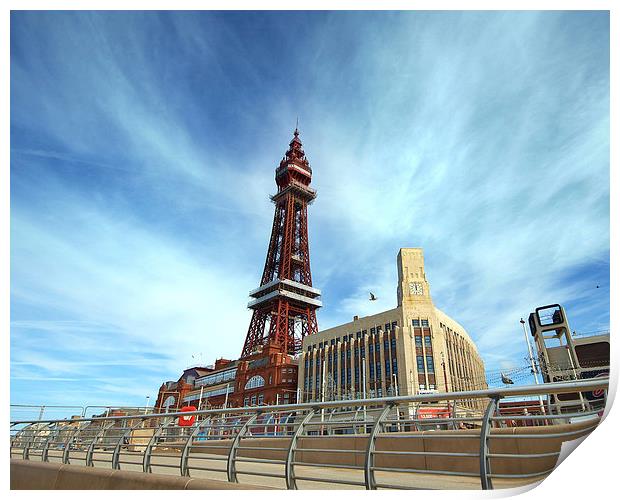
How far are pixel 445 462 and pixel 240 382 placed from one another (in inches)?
2553

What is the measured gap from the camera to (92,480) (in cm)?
812

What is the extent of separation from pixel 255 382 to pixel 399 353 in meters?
27.3

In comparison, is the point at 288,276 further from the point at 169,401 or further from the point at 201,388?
the point at 169,401

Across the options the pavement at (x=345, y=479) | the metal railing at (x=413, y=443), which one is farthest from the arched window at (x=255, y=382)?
the metal railing at (x=413, y=443)

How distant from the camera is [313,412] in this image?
6.43 metres

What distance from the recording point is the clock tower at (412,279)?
5397cm

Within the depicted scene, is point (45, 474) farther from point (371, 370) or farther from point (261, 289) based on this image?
point (261, 289)

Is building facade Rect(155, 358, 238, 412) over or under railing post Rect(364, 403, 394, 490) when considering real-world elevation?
over

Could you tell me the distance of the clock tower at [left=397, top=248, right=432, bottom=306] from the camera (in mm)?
53969

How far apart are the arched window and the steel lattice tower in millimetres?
6102

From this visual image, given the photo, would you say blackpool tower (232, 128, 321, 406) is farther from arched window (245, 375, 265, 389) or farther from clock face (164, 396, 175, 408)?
clock face (164, 396, 175, 408)

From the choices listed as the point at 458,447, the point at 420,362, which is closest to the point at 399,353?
the point at 420,362

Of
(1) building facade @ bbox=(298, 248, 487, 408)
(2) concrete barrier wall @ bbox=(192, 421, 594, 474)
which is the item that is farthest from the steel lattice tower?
(2) concrete barrier wall @ bbox=(192, 421, 594, 474)
